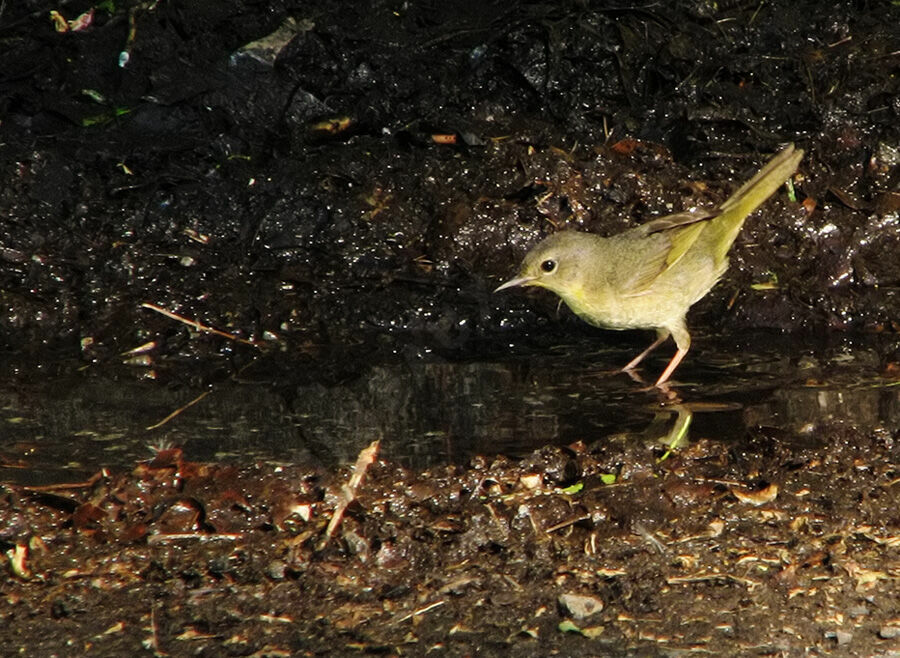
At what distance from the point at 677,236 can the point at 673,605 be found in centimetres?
288

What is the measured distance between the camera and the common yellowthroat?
20.8 feet

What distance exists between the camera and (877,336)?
6758mm

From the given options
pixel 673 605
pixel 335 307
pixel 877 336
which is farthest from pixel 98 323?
pixel 877 336

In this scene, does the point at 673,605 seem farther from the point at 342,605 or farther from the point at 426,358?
the point at 426,358

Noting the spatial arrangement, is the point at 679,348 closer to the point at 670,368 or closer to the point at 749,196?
the point at 670,368

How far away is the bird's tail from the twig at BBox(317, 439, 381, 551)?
2.49 meters

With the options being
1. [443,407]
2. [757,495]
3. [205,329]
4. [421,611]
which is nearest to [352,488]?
[421,611]

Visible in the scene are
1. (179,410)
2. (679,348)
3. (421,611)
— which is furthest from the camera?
(679,348)

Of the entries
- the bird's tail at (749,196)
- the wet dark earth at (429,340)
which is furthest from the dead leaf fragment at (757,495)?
the bird's tail at (749,196)

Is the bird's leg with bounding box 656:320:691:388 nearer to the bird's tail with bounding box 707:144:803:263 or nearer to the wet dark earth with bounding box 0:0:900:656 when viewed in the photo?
the wet dark earth with bounding box 0:0:900:656

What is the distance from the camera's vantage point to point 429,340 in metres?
6.82

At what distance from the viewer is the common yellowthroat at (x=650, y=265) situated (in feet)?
20.8

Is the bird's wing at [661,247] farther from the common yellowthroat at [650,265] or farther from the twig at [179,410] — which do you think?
the twig at [179,410]

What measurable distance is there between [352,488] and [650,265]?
245 cm
